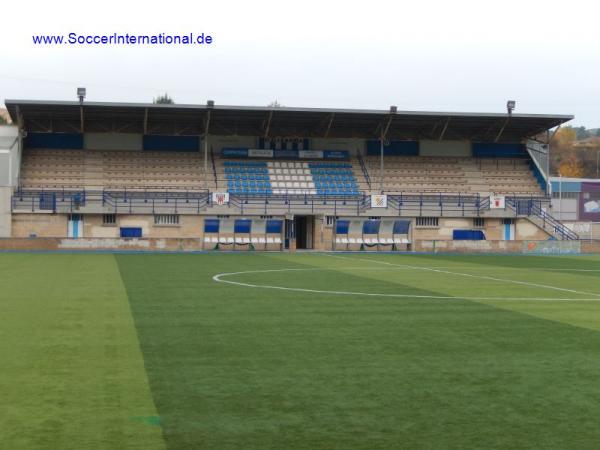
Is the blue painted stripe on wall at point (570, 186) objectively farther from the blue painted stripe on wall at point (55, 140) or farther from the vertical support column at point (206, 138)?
the blue painted stripe on wall at point (55, 140)

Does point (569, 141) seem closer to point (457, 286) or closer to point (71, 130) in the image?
point (71, 130)

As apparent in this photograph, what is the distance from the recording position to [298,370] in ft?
34.2

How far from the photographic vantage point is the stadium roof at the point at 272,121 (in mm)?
63438

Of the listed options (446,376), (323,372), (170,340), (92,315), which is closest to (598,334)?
(446,376)

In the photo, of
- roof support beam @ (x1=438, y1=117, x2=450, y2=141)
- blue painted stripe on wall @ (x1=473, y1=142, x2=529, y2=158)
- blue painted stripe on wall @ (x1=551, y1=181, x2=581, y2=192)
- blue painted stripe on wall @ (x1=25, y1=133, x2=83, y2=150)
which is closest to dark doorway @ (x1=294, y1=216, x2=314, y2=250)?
roof support beam @ (x1=438, y1=117, x2=450, y2=141)

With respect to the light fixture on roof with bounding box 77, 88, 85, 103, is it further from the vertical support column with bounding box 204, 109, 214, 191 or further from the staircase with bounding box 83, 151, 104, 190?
the vertical support column with bounding box 204, 109, 214, 191

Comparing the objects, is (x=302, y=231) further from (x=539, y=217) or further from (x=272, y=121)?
(x=539, y=217)

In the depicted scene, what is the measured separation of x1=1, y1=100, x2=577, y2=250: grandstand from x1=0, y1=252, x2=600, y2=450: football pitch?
37.7 meters

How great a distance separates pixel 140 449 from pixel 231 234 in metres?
52.2

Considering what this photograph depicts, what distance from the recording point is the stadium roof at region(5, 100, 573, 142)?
63438mm

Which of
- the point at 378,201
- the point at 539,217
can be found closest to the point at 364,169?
the point at 378,201

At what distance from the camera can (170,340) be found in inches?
510

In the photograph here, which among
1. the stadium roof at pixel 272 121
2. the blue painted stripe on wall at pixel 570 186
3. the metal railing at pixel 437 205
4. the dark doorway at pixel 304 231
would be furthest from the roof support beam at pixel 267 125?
the blue painted stripe on wall at pixel 570 186

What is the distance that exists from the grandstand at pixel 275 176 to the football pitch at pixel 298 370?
3766 cm
